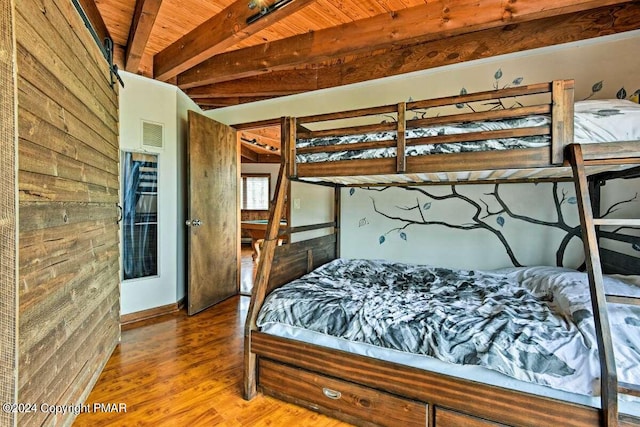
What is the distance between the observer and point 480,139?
1538 millimetres

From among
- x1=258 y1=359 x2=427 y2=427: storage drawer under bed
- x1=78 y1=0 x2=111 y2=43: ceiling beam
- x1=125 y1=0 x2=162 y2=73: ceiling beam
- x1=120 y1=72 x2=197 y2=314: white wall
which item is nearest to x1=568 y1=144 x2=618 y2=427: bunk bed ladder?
x1=258 y1=359 x2=427 y2=427: storage drawer under bed

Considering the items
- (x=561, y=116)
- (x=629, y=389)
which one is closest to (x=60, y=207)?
(x=561, y=116)

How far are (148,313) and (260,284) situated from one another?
1.92 meters

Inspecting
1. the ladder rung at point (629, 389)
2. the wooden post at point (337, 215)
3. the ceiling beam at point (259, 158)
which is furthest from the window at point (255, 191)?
the ladder rung at point (629, 389)

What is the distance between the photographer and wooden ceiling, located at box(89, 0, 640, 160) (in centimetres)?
210

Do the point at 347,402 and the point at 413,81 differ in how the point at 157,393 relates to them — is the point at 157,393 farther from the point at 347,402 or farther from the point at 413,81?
the point at 413,81

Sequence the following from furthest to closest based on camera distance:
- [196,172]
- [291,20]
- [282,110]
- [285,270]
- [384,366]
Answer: [282,110] → [196,172] → [291,20] → [285,270] → [384,366]

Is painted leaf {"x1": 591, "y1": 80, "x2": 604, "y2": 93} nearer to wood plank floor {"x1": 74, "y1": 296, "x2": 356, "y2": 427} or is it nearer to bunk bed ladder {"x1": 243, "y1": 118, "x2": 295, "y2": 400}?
bunk bed ladder {"x1": 243, "y1": 118, "x2": 295, "y2": 400}

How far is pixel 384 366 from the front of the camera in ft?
5.13

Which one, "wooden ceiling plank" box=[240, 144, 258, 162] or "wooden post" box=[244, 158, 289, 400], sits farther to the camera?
"wooden ceiling plank" box=[240, 144, 258, 162]

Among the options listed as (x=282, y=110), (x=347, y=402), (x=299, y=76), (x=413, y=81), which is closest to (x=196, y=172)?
(x=282, y=110)

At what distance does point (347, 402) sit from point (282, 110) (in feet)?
9.84

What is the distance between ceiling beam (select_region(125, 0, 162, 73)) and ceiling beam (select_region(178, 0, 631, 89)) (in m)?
0.68

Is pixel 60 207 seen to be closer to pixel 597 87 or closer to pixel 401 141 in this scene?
pixel 401 141
